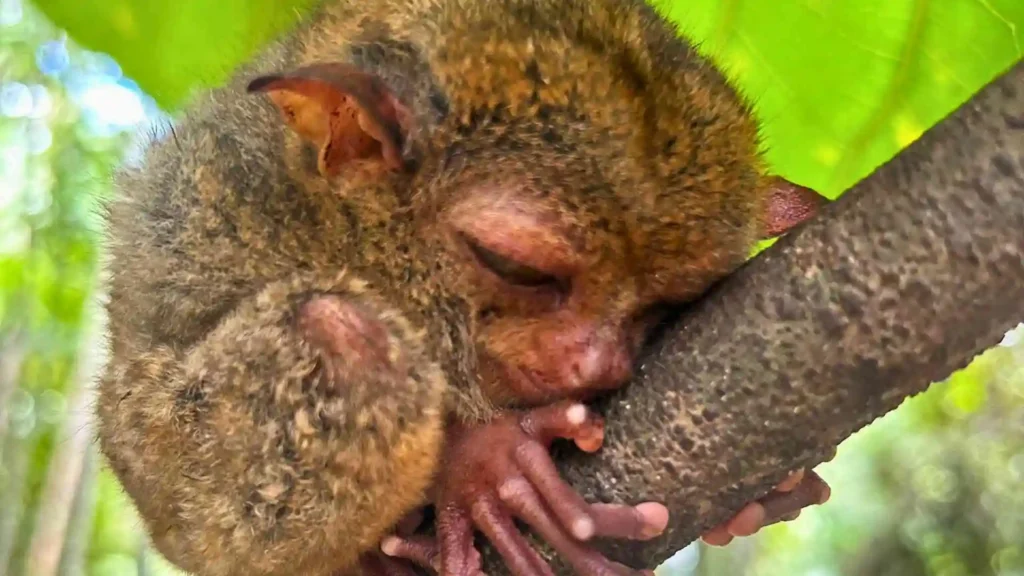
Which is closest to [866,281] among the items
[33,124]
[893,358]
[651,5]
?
[893,358]

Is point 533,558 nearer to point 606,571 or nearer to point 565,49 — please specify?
point 606,571

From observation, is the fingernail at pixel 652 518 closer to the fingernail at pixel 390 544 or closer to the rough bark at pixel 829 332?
the rough bark at pixel 829 332

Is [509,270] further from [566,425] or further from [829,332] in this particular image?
[829,332]

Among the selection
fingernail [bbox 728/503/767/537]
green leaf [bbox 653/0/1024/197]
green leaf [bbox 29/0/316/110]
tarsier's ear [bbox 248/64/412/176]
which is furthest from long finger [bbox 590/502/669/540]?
green leaf [bbox 29/0/316/110]

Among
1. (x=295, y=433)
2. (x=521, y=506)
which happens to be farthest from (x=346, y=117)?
(x=521, y=506)

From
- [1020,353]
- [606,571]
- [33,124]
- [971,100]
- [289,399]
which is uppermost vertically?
[33,124]

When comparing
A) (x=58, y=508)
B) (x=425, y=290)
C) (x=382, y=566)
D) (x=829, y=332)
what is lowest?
(x=382, y=566)

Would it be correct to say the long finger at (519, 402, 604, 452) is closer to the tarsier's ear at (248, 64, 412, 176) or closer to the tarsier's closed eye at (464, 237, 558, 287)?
the tarsier's closed eye at (464, 237, 558, 287)
